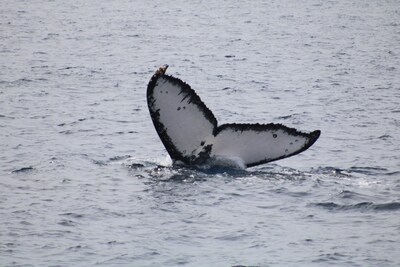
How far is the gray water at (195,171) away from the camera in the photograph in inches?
363

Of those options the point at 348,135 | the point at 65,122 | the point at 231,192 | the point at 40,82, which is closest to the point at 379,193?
the point at 231,192

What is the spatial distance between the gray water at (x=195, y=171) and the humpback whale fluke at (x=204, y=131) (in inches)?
22.6

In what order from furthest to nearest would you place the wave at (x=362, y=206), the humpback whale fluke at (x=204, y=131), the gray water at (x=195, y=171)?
the wave at (x=362, y=206)
the humpback whale fluke at (x=204, y=131)
the gray water at (x=195, y=171)

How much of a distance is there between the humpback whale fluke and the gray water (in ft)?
1.88

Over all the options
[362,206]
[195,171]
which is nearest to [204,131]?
[195,171]

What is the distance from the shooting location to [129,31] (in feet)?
133

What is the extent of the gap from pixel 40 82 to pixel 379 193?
13.3 metres

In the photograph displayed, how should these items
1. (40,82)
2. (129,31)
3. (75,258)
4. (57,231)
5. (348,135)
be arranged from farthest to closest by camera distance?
(129,31), (40,82), (348,135), (57,231), (75,258)

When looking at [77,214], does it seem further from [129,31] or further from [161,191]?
[129,31]

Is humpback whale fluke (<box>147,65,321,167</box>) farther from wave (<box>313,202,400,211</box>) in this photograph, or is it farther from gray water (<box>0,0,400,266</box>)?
wave (<box>313,202,400,211</box>)

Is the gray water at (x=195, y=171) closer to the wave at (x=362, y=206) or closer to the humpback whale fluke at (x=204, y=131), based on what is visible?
the wave at (x=362, y=206)

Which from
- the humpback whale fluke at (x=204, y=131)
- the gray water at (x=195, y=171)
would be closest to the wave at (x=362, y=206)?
the gray water at (x=195, y=171)

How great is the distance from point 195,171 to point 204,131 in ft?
3.10

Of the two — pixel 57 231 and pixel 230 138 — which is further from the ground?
pixel 230 138
